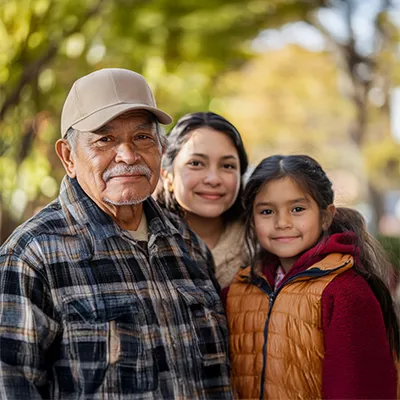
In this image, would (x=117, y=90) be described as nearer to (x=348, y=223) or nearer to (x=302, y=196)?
(x=302, y=196)

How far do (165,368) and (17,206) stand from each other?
6493mm

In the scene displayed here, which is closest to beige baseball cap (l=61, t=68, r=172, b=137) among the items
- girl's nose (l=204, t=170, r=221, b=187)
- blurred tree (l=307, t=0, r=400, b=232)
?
girl's nose (l=204, t=170, r=221, b=187)

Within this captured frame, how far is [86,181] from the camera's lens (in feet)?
8.00

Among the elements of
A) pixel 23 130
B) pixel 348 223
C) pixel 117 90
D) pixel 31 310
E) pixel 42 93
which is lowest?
pixel 31 310

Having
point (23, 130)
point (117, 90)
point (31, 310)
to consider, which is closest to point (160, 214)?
point (117, 90)

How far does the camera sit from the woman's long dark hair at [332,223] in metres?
2.54

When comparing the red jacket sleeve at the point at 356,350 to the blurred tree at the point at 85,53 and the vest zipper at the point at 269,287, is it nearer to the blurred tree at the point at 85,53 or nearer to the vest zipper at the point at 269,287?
the vest zipper at the point at 269,287

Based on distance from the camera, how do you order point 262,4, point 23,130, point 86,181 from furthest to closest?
1. point 262,4
2. point 23,130
3. point 86,181

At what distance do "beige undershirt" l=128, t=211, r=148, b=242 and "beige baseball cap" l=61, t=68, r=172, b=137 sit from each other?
442 mm

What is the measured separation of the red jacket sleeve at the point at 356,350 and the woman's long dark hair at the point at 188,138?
1158 mm

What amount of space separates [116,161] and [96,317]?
573 mm

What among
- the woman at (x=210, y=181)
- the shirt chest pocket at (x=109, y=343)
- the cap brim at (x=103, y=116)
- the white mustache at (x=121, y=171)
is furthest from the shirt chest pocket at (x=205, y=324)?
the cap brim at (x=103, y=116)

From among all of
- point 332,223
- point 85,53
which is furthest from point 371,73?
point 332,223

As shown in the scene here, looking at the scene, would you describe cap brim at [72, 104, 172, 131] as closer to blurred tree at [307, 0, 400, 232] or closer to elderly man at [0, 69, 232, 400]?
elderly man at [0, 69, 232, 400]
